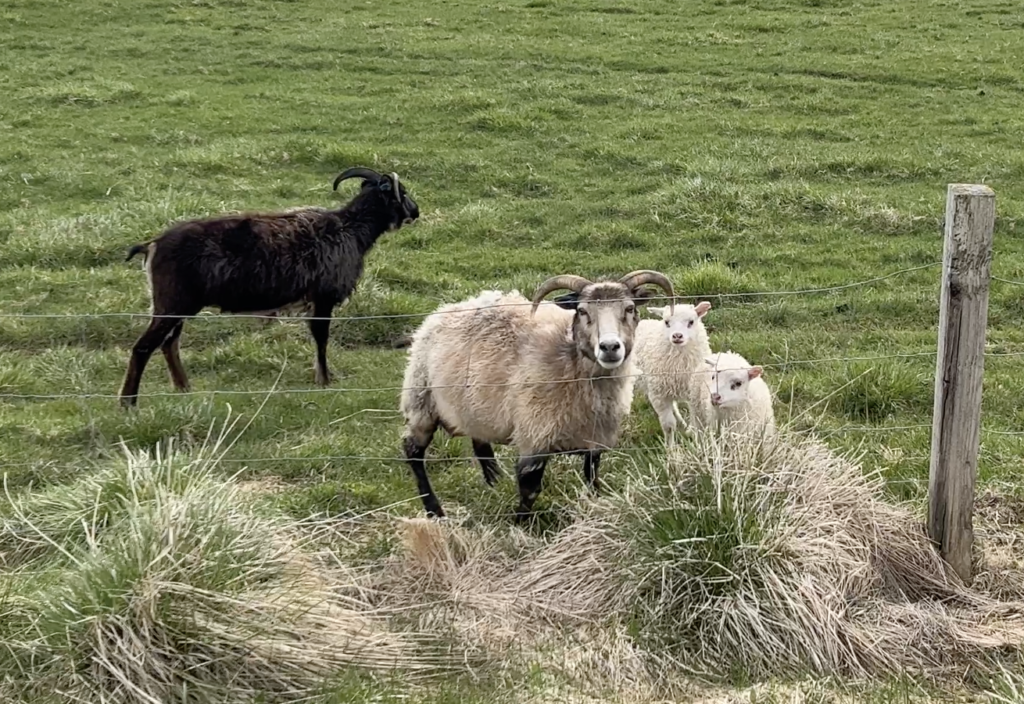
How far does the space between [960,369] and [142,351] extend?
21.7ft

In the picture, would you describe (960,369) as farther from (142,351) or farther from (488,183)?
(488,183)

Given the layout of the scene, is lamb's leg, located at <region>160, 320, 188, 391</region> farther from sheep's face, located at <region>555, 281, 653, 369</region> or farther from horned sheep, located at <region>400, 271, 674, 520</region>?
sheep's face, located at <region>555, 281, 653, 369</region>

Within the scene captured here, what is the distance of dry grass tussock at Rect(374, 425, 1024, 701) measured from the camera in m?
4.73

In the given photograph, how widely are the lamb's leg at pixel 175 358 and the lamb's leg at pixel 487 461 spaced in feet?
11.1

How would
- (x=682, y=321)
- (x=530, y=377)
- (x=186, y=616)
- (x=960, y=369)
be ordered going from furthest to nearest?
(x=682, y=321), (x=530, y=377), (x=960, y=369), (x=186, y=616)

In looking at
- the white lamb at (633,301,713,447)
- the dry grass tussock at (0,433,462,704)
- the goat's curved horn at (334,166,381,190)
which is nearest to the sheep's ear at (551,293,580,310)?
the white lamb at (633,301,713,447)

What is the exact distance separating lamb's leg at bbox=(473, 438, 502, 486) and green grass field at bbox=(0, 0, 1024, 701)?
0.14 metres

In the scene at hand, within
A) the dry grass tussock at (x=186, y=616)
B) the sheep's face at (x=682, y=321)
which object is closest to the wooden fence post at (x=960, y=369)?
the dry grass tussock at (x=186, y=616)

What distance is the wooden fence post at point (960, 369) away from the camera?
16.4 feet

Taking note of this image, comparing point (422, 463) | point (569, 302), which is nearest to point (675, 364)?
point (569, 302)

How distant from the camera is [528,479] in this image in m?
6.40

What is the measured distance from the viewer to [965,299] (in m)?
5.03

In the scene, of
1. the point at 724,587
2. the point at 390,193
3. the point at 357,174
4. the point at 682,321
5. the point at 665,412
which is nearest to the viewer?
the point at 724,587

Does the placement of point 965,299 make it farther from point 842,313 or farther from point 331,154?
point 331,154
